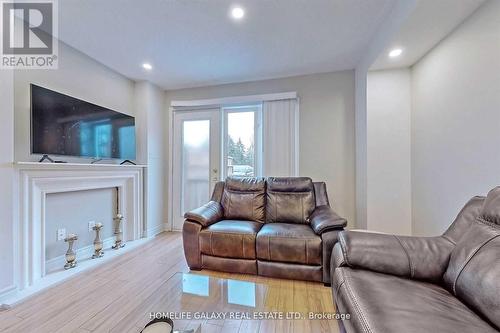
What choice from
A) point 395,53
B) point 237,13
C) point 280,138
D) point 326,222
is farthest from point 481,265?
point 280,138

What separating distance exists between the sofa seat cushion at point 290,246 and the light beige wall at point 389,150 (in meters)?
1.04

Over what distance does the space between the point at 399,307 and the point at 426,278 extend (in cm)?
50

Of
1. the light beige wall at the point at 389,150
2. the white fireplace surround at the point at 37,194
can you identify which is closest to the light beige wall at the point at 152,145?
the white fireplace surround at the point at 37,194

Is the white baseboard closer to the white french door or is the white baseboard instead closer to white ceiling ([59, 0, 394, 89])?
the white french door

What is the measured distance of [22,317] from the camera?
5.08ft

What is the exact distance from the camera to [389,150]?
8.35 ft

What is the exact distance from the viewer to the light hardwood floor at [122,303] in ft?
4.74

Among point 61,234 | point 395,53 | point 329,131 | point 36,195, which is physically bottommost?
point 61,234

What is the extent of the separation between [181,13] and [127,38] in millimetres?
781

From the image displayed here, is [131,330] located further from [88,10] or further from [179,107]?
[179,107]

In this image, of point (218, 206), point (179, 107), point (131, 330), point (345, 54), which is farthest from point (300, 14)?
point (131, 330)

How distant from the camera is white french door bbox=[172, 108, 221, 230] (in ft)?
11.9

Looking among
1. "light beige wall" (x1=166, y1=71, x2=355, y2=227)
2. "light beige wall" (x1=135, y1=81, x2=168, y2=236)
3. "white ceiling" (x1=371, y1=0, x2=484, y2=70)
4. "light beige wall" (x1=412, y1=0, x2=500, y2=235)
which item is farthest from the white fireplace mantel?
"light beige wall" (x1=412, y1=0, x2=500, y2=235)

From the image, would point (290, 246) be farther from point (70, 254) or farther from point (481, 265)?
point (70, 254)
